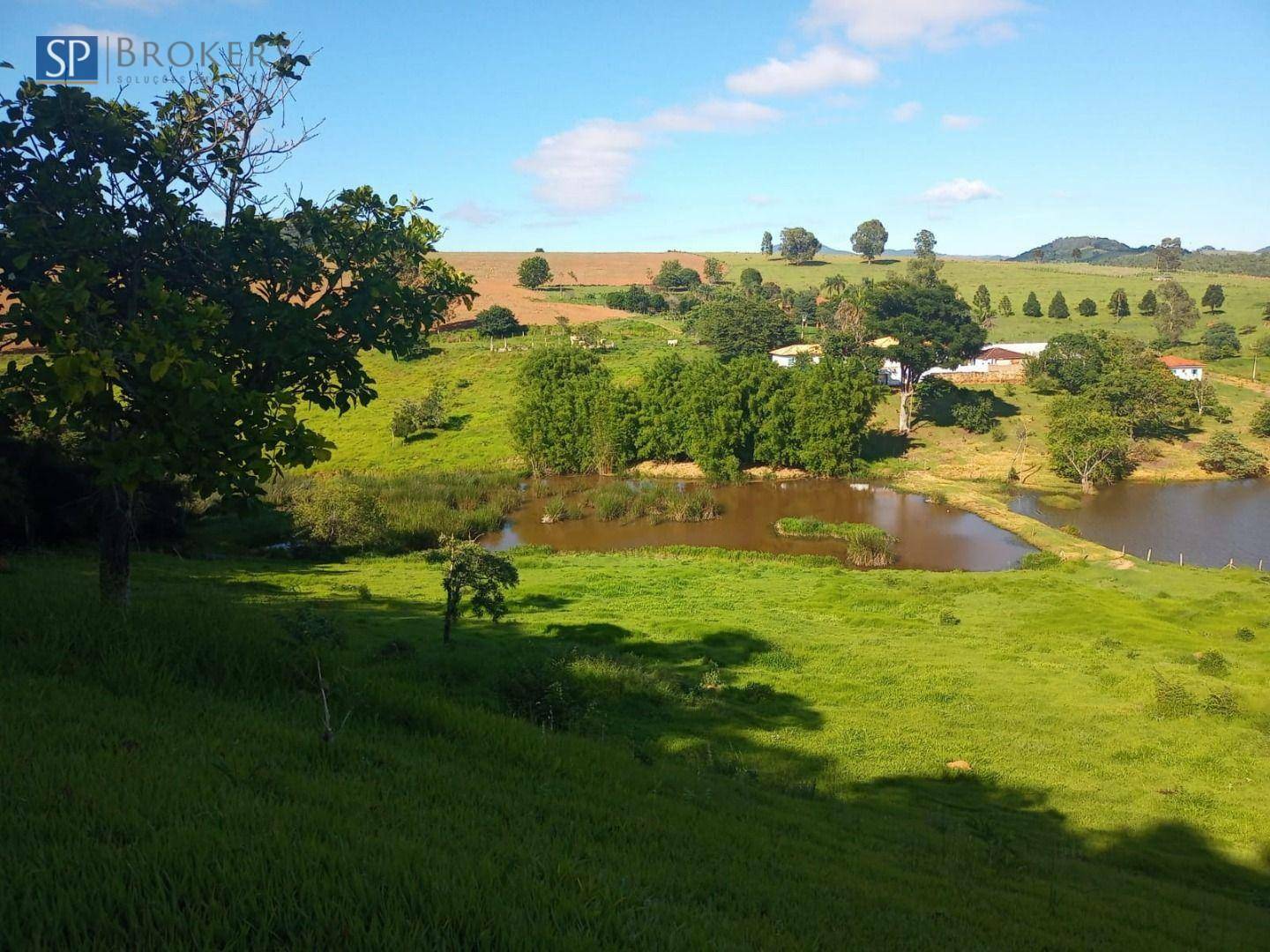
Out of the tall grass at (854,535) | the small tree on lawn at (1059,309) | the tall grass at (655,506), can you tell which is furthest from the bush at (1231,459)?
the small tree on lawn at (1059,309)

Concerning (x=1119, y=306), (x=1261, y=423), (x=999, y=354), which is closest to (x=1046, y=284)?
(x=1119, y=306)

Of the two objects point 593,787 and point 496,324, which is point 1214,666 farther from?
point 496,324

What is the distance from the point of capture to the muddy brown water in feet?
127

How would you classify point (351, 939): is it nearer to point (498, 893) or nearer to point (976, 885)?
point (498, 893)

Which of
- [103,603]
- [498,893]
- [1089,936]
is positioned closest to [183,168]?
[103,603]

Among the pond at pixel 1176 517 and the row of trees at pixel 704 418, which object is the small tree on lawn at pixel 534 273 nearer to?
the row of trees at pixel 704 418

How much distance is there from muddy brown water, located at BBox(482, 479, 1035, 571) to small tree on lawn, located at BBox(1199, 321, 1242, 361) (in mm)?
49032

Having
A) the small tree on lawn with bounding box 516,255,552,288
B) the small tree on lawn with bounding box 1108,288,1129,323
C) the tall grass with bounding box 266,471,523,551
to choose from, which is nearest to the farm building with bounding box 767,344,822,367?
the tall grass with bounding box 266,471,523,551

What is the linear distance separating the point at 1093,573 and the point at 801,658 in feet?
57.8

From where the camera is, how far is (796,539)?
41.1 m

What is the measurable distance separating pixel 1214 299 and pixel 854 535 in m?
87.7

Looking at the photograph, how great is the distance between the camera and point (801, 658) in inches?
781

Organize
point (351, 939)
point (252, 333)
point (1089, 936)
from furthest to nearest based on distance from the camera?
point (252, 333) → point (1089, 936) → point (351, 939)

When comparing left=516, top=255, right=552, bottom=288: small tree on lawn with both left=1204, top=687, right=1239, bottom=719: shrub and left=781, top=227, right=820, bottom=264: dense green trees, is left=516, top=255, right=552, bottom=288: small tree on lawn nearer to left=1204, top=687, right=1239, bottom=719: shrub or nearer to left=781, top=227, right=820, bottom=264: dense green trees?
left=781, top=227, right=820, bottom=264: dense green trees
